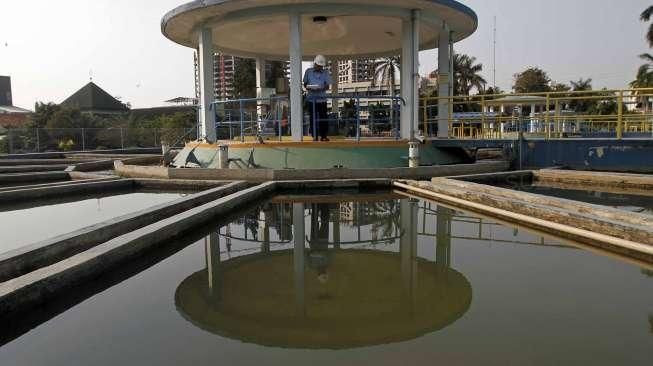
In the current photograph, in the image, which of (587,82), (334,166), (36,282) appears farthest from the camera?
(587,82)

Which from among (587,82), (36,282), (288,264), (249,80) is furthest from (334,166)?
(587,82)

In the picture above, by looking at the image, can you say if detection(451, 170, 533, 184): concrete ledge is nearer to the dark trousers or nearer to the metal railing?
the metal railing

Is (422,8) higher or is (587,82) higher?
(587,82)

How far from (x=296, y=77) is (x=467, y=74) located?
54928mm

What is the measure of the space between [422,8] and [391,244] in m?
8.40

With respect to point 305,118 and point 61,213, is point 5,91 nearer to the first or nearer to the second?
point 305,118

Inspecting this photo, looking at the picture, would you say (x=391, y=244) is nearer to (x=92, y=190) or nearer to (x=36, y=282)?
(x=36, y=282)

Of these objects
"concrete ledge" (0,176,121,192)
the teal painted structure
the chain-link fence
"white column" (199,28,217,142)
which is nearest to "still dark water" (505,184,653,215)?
the teal painted structure

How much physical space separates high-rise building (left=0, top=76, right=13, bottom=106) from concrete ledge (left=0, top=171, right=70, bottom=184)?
85.8 metres

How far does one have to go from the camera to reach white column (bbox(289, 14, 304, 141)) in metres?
11.7

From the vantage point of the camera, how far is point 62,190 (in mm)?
9984

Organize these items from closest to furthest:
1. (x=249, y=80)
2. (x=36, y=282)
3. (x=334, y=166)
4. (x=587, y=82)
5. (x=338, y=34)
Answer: (x=36, y=282), (x=334, y=166), (x=338, y=34), (x=249, y=80), (x=587, y=82)

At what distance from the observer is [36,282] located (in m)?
3.46

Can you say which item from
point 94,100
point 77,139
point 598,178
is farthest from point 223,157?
point 94,100
